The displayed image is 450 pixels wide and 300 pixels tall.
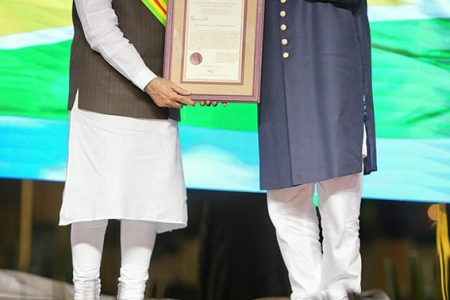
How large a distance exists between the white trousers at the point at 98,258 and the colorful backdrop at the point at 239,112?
3.28 ft

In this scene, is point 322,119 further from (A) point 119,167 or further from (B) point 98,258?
(B) point 98,258

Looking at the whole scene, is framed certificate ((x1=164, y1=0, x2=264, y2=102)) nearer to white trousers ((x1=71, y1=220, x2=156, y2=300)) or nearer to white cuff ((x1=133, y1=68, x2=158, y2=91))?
white cuff ((x1=133, y1=68, x2=158, y2=91))

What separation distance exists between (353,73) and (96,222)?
975 mm

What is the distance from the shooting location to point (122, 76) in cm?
314

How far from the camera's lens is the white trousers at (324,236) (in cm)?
315

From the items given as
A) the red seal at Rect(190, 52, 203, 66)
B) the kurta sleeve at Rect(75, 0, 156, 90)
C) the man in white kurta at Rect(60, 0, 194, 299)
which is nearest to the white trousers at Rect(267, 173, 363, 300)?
the man in white kurta at Rect(60, 0, 194, 299)

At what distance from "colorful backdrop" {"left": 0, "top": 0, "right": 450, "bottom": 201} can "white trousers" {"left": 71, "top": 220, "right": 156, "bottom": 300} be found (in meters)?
1.00

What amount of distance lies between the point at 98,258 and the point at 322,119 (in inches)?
34.1

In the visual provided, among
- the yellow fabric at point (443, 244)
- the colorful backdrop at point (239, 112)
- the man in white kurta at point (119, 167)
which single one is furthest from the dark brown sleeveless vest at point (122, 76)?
the yellow fabric at point (443, 244)

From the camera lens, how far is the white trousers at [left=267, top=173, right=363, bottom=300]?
315cm

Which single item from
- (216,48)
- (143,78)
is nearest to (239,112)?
(216,48)

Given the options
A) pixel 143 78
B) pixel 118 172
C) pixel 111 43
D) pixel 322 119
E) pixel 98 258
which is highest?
pixel 111 43

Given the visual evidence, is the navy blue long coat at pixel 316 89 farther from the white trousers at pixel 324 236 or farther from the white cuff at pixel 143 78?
the white cuff at pixel 143 78

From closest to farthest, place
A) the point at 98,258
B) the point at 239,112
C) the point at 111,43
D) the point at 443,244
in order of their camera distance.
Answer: the point at 111,43 → the point at 98,258 → the point at 443,244 → the point at 239,112
